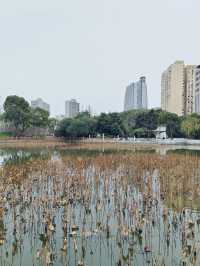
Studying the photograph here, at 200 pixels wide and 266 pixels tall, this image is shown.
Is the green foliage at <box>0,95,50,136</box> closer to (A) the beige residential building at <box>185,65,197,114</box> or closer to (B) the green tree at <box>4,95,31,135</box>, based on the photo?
(B) the green tree at <box>4,95,31,135</box>

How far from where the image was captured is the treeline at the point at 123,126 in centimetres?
5191

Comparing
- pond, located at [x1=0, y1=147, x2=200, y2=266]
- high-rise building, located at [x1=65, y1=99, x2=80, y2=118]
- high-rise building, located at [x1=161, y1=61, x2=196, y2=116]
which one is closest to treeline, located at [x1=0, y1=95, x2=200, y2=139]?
high-rise building, located at [x1=161, y1=61, x2=196, y2=116]

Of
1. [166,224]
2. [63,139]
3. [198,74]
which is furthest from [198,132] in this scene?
[166,224]

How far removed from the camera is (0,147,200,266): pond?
5.90 meters

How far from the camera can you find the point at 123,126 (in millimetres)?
56344

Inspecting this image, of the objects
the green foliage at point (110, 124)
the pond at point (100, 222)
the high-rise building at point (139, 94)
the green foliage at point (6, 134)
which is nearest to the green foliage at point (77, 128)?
the green foliage at point (110, 124)

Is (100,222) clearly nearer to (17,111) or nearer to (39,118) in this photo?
(17,111)

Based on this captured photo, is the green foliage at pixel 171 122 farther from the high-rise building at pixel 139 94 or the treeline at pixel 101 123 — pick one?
the high-rise building at pixel 139 94

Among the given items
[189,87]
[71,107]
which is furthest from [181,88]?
[71,107]

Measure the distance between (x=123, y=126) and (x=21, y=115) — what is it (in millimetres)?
16133

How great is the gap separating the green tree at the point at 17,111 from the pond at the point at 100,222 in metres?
42.9

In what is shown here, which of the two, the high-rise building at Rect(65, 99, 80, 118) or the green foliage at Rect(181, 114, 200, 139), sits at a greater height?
the high-rise building at Rect(65, 99, 80, 118)

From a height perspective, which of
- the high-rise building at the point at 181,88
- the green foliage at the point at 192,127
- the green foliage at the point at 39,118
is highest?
the high-rise building at the point at 181,88

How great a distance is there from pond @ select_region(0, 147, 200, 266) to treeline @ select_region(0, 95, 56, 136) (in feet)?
141
